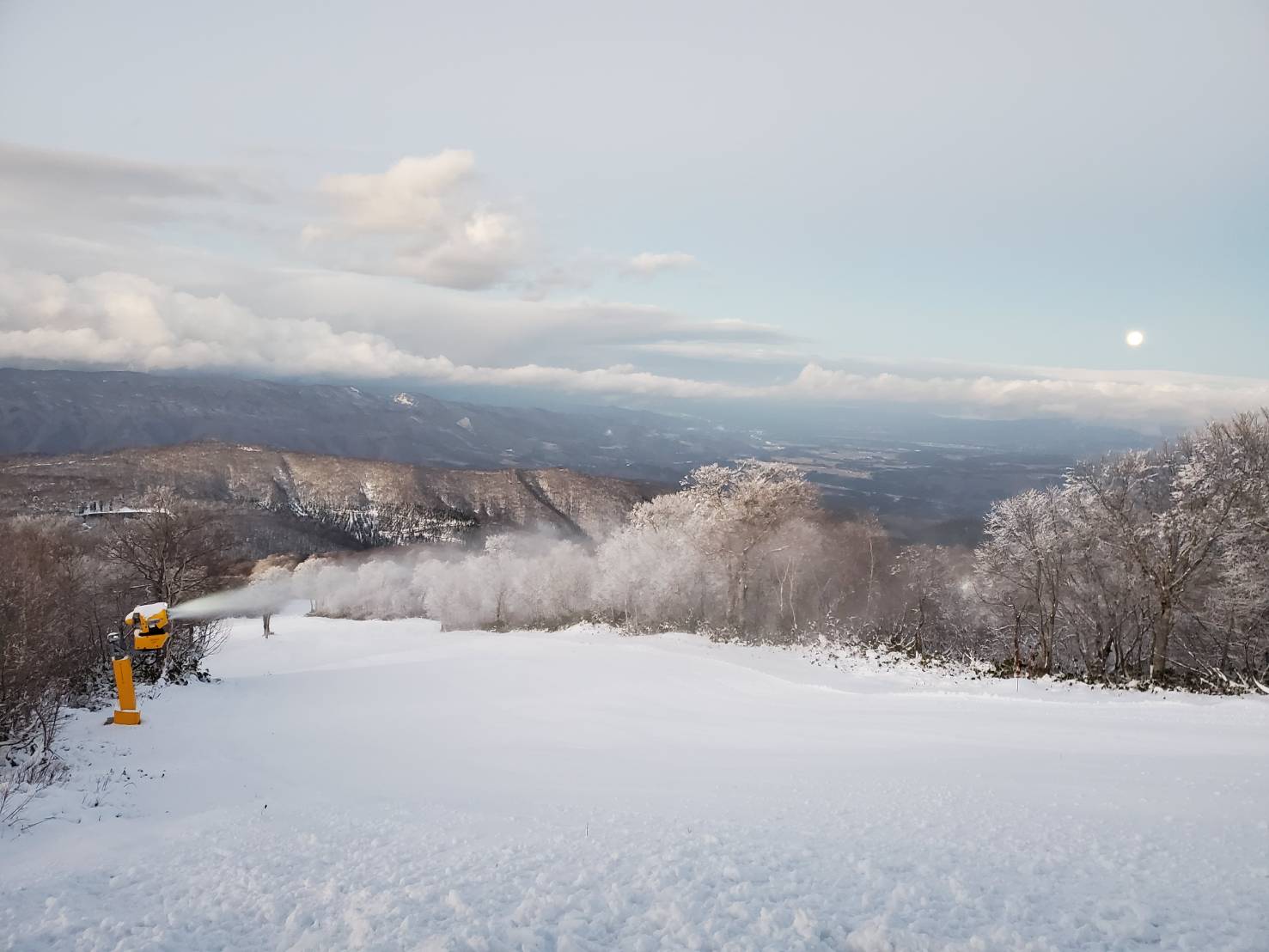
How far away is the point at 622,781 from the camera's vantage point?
10.8 m

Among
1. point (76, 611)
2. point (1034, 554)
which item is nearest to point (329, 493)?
point (76, 611)

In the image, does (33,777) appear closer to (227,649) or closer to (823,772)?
(823,772)

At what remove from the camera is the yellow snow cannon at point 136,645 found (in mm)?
12906

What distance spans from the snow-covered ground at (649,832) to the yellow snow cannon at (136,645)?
615mm

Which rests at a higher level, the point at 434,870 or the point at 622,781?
the point at 434,870

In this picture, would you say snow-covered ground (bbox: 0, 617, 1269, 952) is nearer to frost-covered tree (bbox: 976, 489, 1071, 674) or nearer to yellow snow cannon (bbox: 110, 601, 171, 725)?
yellow snow cannon (bbox: 110, 601, 171, 725)

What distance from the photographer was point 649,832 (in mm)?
7816

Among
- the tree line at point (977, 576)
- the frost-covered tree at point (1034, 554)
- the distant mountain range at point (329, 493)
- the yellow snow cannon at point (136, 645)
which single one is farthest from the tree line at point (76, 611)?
the distant mountain range at point (329, 493)

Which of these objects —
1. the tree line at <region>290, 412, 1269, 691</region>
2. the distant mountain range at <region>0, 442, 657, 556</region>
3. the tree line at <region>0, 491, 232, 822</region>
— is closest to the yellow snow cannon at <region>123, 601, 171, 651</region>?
the tree line at <region>0, 491, 232, 822</region>

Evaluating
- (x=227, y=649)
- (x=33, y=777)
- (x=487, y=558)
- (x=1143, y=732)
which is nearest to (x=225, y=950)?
(x=33, y=777)

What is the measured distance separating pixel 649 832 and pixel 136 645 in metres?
11.8

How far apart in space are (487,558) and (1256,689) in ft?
217

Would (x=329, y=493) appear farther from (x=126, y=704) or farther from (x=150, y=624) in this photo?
(x=126, y=704)

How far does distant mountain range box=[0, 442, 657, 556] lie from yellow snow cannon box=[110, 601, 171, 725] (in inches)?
3582
